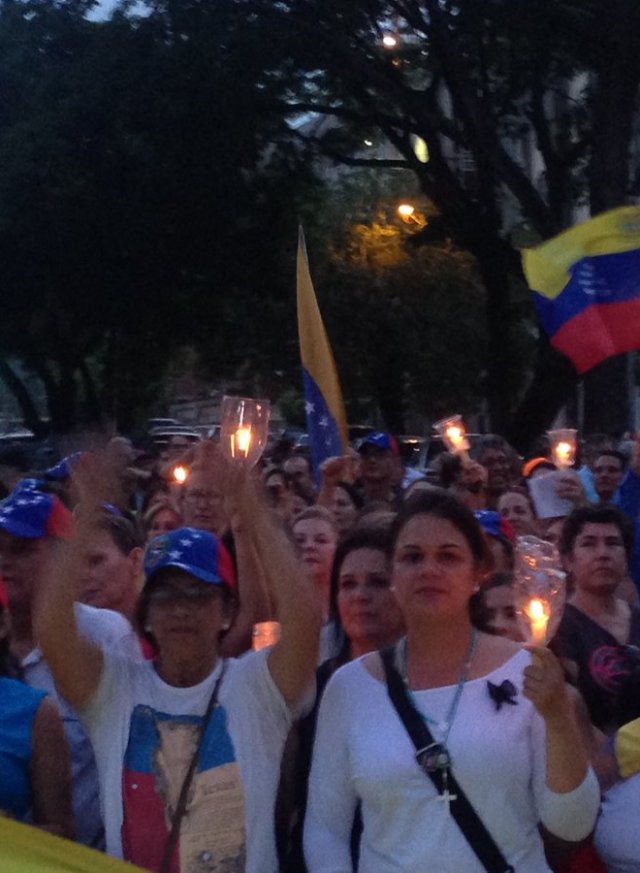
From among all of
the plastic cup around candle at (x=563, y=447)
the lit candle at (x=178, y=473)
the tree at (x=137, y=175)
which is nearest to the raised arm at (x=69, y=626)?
the lit candle at (x=178, y=473)

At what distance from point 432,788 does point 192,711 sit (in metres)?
0.59

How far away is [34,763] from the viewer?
10.6 feet

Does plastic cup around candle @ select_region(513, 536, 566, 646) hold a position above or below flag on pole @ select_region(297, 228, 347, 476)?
below

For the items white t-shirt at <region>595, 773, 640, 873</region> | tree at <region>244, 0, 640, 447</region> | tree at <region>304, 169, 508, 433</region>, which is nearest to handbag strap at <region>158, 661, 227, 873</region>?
white t-shirt at <region>595, 773, 640, 873</region>

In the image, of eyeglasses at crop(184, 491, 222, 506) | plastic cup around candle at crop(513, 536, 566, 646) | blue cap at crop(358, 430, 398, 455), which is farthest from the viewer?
blue cap at crop(358, 430, 398, 455)

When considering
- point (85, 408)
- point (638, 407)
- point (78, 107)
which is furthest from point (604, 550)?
point (638, 407)

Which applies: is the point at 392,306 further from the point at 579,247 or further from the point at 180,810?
the point at 180,810

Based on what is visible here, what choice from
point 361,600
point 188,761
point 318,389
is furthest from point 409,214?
point 188,761

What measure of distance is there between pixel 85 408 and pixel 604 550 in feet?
90.0

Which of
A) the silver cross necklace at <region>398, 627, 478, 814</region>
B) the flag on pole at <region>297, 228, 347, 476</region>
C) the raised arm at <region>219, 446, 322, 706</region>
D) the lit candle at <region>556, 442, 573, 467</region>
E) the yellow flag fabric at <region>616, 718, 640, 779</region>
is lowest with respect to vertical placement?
the yellow flag fabric at <region>616, 718, 640, 779</region>

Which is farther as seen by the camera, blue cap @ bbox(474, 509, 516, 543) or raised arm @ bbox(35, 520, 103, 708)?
blue cap @ bbox(474, 509, 516, 543)

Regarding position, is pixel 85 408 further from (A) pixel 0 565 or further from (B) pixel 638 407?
(A) pixel 0 565

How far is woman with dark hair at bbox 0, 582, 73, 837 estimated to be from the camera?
322 centimetres

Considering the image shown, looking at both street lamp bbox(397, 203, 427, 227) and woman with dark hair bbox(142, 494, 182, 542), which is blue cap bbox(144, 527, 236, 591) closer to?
woman with dark hair bbox(142, 494, 182, 542)
